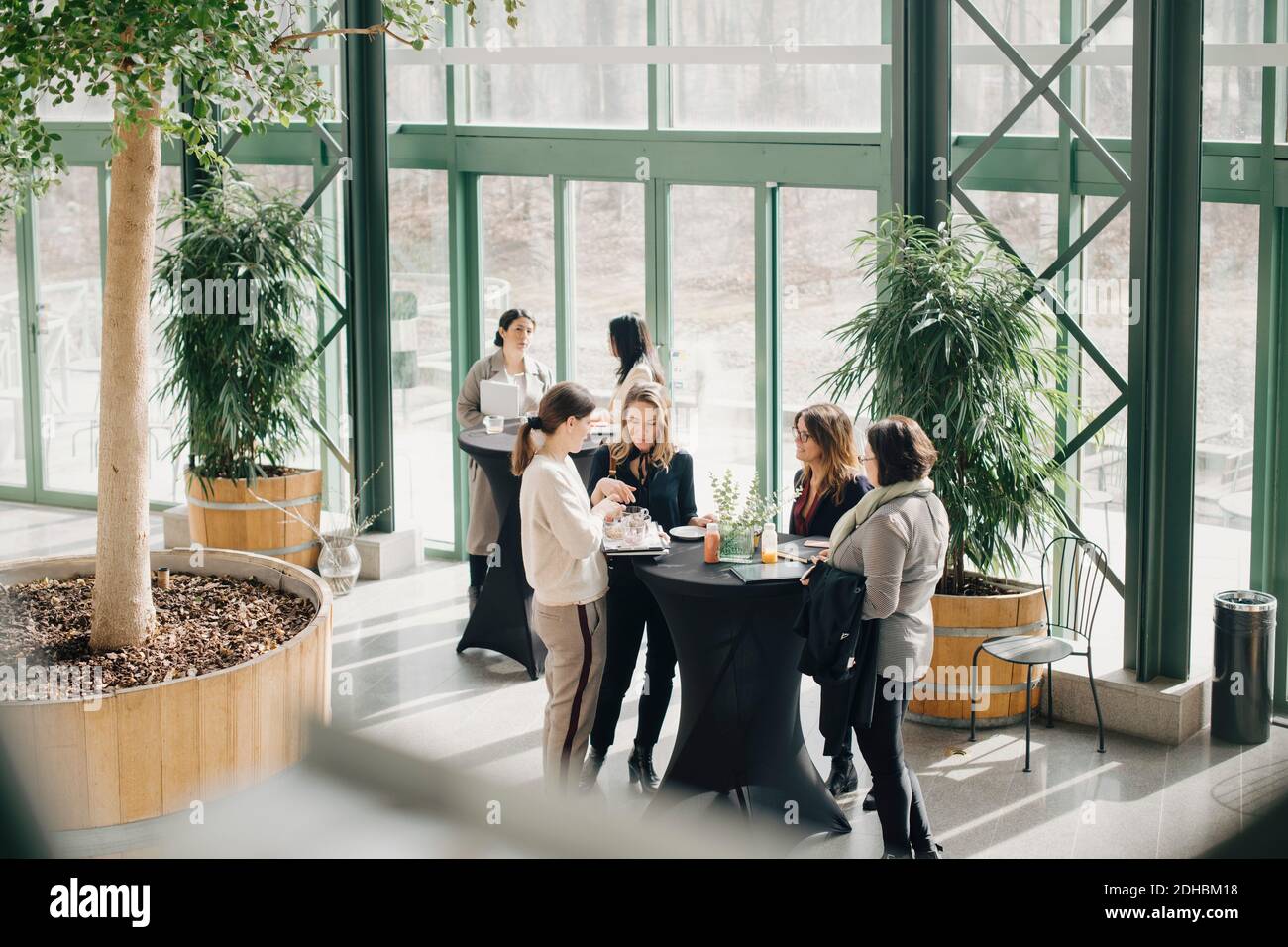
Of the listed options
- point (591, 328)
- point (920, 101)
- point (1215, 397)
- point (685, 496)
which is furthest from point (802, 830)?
point (591, 328)

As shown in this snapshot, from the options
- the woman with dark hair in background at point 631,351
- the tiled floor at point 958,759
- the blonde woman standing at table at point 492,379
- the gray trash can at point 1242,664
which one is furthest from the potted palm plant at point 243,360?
the gray trash can at point 1242,664

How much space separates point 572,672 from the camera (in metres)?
4.77

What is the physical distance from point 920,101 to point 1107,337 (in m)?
1.33

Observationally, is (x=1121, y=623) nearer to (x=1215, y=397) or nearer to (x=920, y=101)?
(x=1215, y=397)

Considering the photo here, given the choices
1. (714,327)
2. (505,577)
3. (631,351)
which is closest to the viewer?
(631,351)

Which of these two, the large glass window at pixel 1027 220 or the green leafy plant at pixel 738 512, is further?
the large glass window at pixel 1027 220

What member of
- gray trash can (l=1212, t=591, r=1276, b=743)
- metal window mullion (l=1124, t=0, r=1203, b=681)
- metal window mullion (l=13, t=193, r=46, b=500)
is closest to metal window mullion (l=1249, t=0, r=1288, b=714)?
gray trash can (l=1212, t=591, r=1276, b=743)

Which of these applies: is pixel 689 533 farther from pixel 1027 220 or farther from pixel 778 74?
pixel 778 74

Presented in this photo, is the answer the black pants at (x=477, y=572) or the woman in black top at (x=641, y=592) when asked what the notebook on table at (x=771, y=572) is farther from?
the black pants at (x=477, y=572)

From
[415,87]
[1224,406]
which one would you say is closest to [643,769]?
[1224,406]

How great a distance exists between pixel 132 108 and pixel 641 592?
2617mm

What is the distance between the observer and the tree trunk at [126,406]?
4227 millimetres

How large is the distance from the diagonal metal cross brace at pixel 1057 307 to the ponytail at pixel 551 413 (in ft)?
7.48
